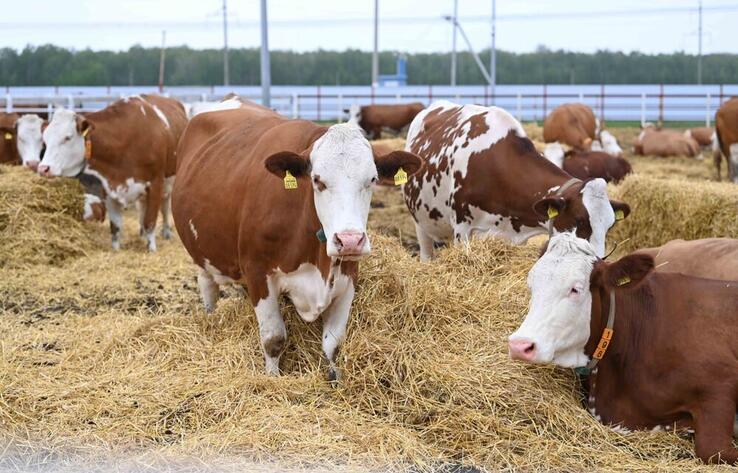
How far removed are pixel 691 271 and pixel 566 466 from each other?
197 centimetres

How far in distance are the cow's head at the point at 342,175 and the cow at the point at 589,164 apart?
9.18 metres

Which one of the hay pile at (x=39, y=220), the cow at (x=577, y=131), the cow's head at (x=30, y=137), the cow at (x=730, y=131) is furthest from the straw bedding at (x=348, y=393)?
the cow at (x=577, y=131)

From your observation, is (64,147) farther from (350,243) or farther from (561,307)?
(561,307)

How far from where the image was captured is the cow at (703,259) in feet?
19.3

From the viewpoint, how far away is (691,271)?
237 inches

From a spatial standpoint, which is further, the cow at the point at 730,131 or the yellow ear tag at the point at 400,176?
the cow at the point at 730,131

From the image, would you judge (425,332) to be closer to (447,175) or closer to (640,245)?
(447,175)

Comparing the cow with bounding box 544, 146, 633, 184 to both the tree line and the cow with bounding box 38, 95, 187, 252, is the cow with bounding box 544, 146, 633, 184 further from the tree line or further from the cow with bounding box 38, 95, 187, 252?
the tree line

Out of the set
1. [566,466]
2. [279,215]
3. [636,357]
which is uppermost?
[279,215]

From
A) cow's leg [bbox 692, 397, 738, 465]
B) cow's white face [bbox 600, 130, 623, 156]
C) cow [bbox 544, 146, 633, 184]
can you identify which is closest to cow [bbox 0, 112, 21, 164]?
cow [bbox 544, 146, 633, 184]

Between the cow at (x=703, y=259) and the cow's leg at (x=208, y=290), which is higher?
the cow at (x=703, y=259)

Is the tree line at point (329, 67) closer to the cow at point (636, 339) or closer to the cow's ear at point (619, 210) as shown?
the cow's ear at point (619, 210)

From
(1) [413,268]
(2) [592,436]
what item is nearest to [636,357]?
A: (2) [592,436]

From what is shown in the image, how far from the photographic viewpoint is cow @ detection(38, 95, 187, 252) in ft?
36.7
